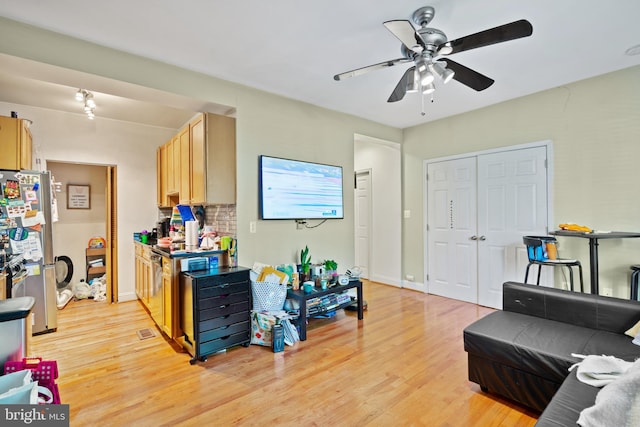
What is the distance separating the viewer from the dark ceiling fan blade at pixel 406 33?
178 cm

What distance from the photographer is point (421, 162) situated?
193 inches

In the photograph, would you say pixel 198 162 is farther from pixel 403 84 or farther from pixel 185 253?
pixel 403 84

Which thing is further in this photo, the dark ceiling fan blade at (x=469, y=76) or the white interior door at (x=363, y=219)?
the white interior door at (x=363, y=219)

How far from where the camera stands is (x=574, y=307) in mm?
2301

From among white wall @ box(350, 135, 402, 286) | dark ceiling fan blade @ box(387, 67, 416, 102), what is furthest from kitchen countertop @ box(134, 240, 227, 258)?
white wall @ box(350, 135, 402, 286)

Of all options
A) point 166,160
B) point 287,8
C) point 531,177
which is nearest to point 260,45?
point 287,8

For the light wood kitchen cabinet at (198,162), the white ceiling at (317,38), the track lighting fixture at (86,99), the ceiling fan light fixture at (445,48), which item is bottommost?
the light wood kitchen cabinet at (198,162)

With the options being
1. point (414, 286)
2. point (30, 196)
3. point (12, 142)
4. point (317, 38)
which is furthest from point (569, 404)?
point (12, 142)

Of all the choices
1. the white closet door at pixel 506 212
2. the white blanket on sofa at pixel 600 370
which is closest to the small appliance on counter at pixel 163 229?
the white closet door at pixel 506 212

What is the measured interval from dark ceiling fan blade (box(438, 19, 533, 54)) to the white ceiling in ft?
1.07

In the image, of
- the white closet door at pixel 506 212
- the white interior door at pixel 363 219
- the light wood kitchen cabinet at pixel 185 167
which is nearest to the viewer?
the light wood kitchen cabinet at pixel 185 167

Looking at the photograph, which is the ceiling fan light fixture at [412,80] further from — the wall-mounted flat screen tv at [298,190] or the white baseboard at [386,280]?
the white baseboard at [386,280]

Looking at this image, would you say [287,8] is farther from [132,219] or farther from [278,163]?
[132,219]

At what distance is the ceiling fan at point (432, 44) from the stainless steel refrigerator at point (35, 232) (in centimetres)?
339
